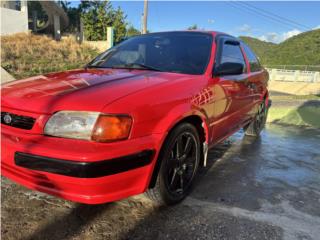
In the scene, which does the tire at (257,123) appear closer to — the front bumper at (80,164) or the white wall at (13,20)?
the front bumper at (80,164)

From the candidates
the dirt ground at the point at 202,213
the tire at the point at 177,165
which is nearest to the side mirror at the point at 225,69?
the tire at the point at 177,165

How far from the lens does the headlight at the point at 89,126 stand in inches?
92.3

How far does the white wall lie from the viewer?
1769cm

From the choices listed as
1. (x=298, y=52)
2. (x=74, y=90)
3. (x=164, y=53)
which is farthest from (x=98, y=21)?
(x=298, y=52)

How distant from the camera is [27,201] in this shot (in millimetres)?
3035

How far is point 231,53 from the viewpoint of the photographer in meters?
4.34

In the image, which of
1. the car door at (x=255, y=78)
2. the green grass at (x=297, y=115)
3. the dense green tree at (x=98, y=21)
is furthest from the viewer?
the dense green tree at (x=98, y=21)

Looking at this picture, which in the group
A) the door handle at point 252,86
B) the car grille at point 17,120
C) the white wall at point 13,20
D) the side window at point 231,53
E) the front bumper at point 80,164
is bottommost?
the front bumper at point 80,164

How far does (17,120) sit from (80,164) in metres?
0.72

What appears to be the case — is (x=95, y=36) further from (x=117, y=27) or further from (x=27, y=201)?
(x=27, y=201)

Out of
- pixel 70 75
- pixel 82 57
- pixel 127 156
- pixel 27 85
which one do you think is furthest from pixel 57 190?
pixel 82 57

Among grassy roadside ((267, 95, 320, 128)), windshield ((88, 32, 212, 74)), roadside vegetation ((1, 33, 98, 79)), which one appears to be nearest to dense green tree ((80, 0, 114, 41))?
roadside vegetation ((1, 33, 98, 79))

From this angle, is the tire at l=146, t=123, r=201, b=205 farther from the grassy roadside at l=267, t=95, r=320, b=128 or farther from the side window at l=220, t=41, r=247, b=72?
the grassy roadside at l=267, t=95, r=320, b=128

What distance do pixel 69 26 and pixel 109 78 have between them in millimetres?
31737
